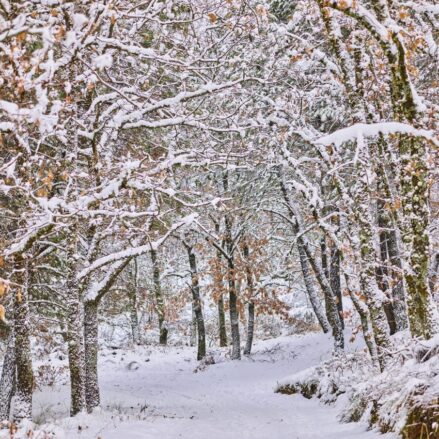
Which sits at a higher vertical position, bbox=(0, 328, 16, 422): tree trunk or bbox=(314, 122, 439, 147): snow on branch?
bbox=(314, 122, 439, 147): snow on branch

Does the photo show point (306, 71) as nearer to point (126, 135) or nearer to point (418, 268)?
point (126, 135)

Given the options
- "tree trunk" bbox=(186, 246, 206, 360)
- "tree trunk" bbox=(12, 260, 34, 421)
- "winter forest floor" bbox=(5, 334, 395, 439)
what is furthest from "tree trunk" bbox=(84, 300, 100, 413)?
"tree trunk" bbox=(186, 246, 206, 360)

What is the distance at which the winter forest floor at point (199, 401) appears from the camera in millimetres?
9055

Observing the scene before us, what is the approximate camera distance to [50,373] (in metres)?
17.6

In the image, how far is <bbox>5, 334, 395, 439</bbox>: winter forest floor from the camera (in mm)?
9055

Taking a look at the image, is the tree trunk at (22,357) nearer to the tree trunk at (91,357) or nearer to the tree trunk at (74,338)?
the tree trunk at (74,338)

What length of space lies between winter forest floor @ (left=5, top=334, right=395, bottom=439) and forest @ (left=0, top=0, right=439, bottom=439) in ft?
0.32

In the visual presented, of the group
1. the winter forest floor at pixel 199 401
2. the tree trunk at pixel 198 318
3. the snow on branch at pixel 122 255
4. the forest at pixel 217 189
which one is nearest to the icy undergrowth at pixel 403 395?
the forest at pixel 217 189

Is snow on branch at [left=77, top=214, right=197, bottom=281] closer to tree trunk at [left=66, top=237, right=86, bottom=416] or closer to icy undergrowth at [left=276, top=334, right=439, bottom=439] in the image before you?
tree trunk at [left=66, top=237, right=86, bottom=416]

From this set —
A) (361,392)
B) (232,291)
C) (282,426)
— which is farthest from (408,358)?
(232,291)

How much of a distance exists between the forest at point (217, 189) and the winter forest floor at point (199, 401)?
0.10m

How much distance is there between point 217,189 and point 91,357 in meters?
11.5

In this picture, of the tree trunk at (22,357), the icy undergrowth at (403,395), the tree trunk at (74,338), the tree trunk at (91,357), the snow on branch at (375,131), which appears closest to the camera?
the snow on branch at (375,131)

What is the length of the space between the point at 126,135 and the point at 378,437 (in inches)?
336
